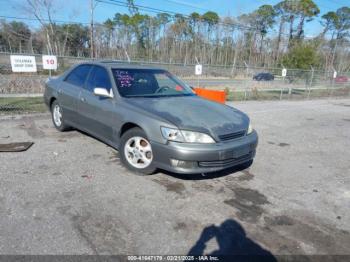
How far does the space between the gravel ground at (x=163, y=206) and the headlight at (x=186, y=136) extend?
0.69 metres

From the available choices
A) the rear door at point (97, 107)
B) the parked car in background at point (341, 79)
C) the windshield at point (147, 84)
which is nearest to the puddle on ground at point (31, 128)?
the rear door at point (97, 107)

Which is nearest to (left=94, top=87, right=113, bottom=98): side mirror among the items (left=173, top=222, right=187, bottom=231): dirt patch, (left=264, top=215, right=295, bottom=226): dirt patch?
(left=173, top=222, right=187, bottom=231): dirt patch

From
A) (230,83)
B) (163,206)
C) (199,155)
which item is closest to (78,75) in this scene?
(199,155)

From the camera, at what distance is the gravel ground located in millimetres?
2547

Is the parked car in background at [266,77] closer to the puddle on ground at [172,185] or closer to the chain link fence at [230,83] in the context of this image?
the chain link fence at [230,83]

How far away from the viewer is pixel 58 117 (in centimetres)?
582

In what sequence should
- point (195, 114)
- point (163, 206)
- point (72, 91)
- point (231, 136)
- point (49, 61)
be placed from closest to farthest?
point (163, 206) → point (231, 136) → point (195, 114) → point (72, 91) → point (49, 61)

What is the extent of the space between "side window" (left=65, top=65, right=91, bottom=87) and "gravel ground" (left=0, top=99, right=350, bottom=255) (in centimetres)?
115

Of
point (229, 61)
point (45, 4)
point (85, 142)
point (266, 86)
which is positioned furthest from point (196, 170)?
point (229, 61)

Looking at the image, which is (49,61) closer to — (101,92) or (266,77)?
(101,92)

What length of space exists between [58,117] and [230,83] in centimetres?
1917

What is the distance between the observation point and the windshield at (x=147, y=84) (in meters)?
4.35

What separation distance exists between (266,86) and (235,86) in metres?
2.34

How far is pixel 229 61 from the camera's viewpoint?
5356 cm
